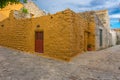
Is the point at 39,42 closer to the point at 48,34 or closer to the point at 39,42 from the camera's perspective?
the point at 39,42

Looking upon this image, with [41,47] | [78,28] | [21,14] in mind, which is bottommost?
[41,47]

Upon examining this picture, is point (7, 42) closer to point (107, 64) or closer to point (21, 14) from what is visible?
point (21, 14)

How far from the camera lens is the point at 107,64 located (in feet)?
40.4

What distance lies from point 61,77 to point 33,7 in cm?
2082

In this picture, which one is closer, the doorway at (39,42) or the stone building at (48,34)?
the stone building at (48,34)

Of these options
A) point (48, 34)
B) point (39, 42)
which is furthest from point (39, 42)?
point (48, 34)

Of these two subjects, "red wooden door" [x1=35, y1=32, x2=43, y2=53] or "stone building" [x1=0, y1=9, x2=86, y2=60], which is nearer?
"stone building" [x1=0, y1=9, x2=86, y2=60]

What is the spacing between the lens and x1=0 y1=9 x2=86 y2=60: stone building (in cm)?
1363

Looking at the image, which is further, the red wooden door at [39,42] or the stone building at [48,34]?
the red wooden door at [39,42]

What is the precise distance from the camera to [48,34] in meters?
15.0

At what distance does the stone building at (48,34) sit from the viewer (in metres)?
13.6

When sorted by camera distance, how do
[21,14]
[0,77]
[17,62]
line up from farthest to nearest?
[21,14] < [17,62] < [0,77]

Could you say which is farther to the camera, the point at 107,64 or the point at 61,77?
the point at 107,64

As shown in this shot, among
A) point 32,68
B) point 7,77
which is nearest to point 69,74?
point 32,68
